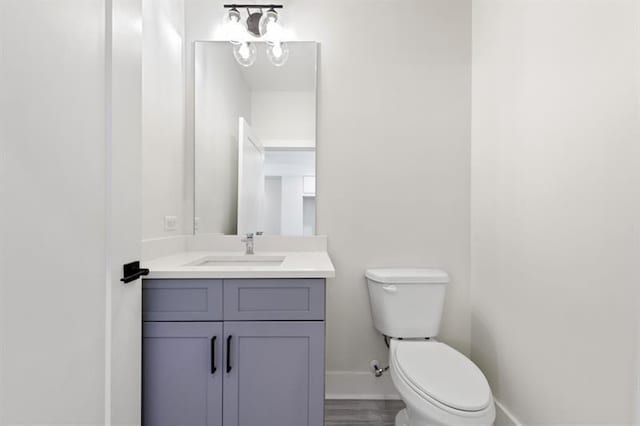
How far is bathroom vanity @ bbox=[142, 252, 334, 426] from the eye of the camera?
1229mm

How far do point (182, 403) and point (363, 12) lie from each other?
2.15 meters

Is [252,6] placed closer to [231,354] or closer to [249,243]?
[249,243]

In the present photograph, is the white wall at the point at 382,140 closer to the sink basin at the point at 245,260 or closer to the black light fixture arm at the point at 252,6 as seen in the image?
the black light fixture arm at the point at 252,6

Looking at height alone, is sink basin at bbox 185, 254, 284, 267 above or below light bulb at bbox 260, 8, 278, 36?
below

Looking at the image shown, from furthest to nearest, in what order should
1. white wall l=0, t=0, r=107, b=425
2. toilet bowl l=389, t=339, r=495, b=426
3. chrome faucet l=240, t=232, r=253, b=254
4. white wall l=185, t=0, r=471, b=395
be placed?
1. white wall l=185, t=0, r=471, b=395
2. chrome faucet l=240, t=232, r=253, b=254
3. toilet bowl l=389, t=339, r=495, b=426
4. white wall l=0, t=0, r=107, b=425

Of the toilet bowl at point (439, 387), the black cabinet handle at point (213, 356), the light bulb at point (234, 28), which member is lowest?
the toilet bowl at point (439, 387)

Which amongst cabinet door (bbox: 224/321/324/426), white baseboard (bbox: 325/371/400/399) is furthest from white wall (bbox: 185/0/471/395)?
cabinet door (bbox: 224/321/324/426)

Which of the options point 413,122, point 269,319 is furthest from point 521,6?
point 269,319

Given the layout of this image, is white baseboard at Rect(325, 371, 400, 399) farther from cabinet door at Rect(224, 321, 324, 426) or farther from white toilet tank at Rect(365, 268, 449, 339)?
cabinet door at Rect(224, 321, 324, 426)

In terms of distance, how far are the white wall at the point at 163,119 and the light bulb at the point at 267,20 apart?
1.52ft

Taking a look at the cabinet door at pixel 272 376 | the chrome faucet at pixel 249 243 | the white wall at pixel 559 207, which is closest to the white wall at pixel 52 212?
the cabinet door at pixel 272 376

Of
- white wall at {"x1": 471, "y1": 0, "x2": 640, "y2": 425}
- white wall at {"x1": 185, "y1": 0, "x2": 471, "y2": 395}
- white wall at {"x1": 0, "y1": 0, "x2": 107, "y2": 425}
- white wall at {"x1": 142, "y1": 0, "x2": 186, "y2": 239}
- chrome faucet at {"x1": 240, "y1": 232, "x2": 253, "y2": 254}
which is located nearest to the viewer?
white wall at {"x1": 0, "y1": 0, "x2": 107, "y2": 425}

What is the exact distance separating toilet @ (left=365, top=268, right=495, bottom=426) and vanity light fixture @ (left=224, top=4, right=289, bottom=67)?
1.38 metres

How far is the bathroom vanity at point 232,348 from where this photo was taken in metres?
1.23
